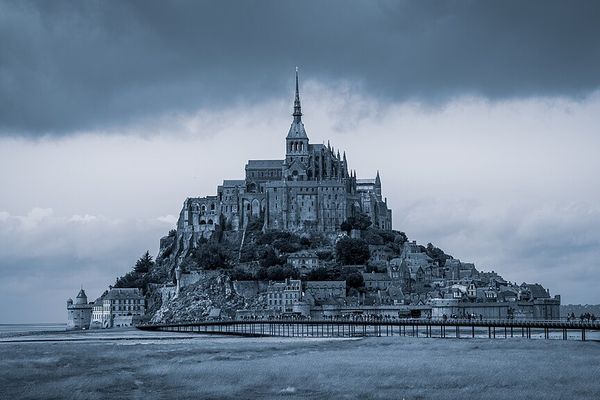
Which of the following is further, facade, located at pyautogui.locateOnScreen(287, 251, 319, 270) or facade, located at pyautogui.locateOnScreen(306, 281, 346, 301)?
facade, located at pyautogui.locateOnScreen(287, 251, 319, 270)

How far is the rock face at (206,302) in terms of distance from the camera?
574ft

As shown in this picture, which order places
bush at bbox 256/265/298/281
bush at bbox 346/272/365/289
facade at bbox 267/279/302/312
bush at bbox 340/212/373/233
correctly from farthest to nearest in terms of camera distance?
bush at bbox 340/212/373/233 < bush at bbox 346/272/365/289 < bush at bbox 256/265/298/281 < facade at bbox 267/279/302/312

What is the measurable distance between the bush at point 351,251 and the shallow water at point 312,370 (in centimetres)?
7654

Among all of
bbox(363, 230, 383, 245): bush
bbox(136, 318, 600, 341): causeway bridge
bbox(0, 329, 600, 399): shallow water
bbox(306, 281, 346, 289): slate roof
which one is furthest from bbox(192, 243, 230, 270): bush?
bbox(0, 329, 600, 399): shallow water

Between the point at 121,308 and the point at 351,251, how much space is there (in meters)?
43.3

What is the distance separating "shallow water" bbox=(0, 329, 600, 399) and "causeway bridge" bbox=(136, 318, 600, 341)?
947 centimetres

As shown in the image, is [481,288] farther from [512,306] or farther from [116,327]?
[116,327]

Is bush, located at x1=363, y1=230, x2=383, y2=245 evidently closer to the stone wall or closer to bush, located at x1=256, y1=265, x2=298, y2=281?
bush, located at x1=256, y1=265, x2=298, y2=281

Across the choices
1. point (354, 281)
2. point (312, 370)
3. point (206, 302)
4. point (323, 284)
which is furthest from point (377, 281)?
point (312, 370)

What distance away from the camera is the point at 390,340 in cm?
11388

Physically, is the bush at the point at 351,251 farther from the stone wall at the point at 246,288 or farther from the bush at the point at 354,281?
the stone wall at the point at 246,288

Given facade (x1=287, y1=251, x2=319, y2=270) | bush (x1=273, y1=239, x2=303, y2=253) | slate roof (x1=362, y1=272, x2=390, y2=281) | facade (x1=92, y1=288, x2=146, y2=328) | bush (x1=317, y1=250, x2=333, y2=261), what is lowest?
facade (x1=92, y1=288, x2=146, y2=328)

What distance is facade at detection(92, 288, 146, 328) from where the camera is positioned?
187875mm

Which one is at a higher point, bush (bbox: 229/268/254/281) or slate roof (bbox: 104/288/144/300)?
bush (bbox: 229/268/254/281)
